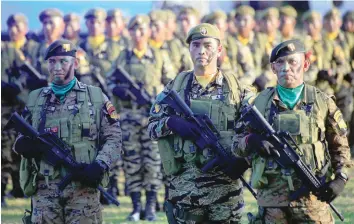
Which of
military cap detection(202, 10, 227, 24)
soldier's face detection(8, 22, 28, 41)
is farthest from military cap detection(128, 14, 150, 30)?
military cap detection(202, 10, 227, 24)

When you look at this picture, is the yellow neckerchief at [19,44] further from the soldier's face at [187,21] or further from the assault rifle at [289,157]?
the assault rifle at [289,157]

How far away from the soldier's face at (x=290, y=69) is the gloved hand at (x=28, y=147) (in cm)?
199

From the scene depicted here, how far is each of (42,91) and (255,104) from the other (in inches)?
71.3

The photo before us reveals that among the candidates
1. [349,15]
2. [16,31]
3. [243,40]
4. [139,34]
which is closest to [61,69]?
[139,34]

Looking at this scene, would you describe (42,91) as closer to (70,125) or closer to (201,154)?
(70,125)

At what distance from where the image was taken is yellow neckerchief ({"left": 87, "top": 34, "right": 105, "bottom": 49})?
544 inches

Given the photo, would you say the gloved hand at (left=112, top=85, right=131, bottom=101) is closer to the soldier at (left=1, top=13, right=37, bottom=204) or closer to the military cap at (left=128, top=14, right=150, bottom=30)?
the military cap at (left=128, top=14, right=150, bottom=30)

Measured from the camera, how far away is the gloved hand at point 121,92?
1179 cm

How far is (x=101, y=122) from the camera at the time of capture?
7.80 metres

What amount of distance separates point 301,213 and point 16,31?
25.7ft

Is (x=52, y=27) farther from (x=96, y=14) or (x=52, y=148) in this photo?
(x=52, y=148)

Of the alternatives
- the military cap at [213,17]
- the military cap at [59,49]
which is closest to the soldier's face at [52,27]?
the military cap at [213,17]

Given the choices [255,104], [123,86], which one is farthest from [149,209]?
[255,104]

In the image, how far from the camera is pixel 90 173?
24.6ft
